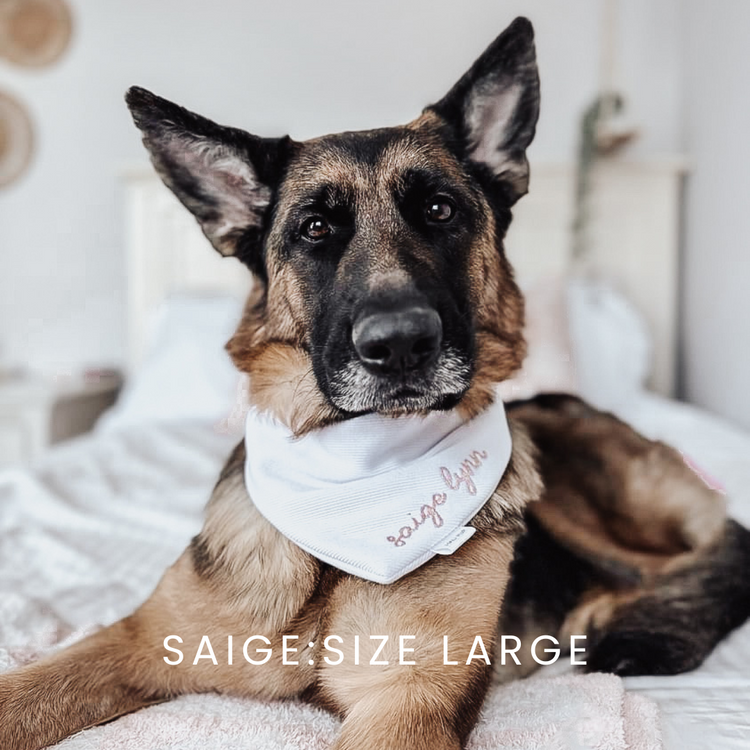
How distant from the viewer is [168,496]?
2.18 metres

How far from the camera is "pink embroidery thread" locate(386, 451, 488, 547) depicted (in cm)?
113

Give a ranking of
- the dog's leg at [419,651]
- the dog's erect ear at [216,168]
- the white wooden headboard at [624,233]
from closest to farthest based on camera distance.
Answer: the dog's leg at [419,651]
the dog's erect ear at [216,168]
the white wooden headboard at [624,233]

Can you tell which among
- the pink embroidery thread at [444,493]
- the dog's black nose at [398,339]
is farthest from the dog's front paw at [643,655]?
the dog's black nose at [398,339]

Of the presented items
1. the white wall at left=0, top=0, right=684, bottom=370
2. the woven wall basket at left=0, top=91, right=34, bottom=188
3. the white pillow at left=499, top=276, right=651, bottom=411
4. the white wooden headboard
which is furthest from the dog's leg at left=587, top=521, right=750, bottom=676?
the woven wall basket at left=0, top=91, right=34, bottom=188

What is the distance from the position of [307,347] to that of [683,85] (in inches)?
140

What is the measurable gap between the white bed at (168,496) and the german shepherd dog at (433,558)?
8 centimetres

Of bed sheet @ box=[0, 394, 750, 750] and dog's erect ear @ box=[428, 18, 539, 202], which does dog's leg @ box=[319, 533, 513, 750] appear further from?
dog's erect ear @ box=[428, 18, 539, 202]

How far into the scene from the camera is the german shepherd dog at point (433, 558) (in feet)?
3.42

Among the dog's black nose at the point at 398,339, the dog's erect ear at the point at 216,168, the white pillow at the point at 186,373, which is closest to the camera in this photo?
the dog's black nose at the point at 398,339

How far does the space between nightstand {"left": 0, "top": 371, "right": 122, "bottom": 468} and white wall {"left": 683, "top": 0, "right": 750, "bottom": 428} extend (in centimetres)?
338

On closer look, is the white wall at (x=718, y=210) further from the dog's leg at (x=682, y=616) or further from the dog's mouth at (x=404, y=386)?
the dog's mouth at (x=404, y=386)

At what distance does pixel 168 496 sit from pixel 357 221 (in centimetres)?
129

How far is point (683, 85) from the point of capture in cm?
389

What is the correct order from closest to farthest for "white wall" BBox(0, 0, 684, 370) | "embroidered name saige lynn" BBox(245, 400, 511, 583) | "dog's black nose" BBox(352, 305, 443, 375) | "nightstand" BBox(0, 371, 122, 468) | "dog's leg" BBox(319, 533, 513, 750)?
"dog's leg" BBox(319, 533, 513, 750) < "dog's black nose" BBox(352, 305, 443, 375) < "embroidered name saige lynn" BBox(245, 400, 511, 583) < "nightstand" BBox(0, 371, 122, 468) < "white wall" BBox(0, 0, 684, 370)
